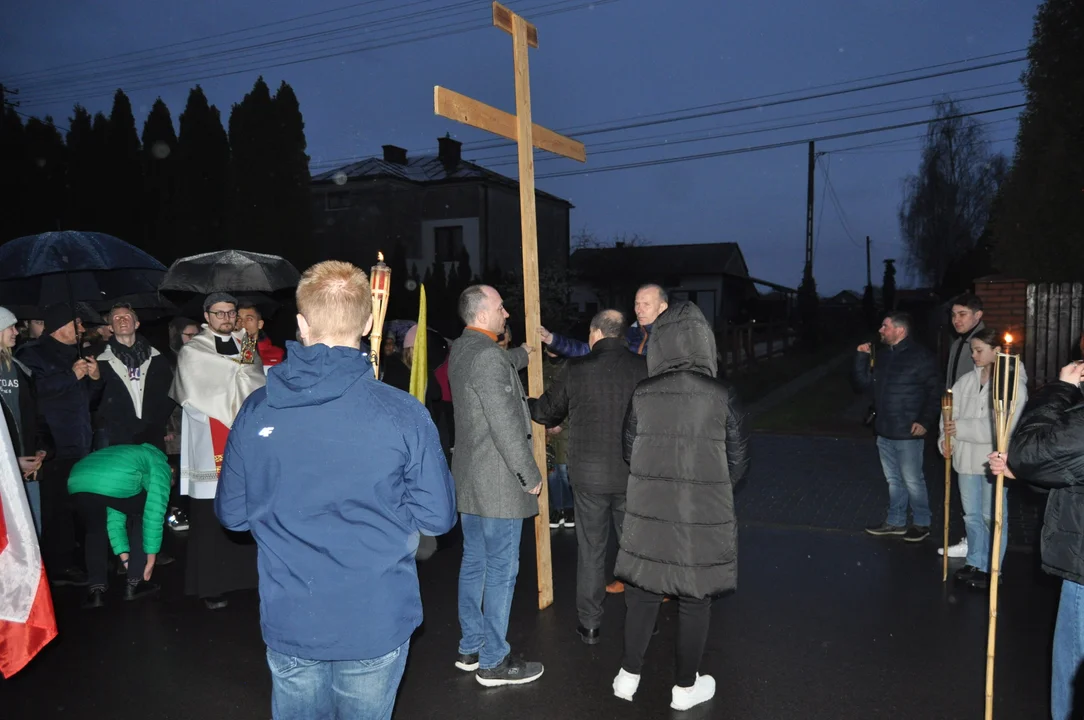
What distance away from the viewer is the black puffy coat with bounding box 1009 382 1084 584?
11.0 ft

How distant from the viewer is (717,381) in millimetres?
4016

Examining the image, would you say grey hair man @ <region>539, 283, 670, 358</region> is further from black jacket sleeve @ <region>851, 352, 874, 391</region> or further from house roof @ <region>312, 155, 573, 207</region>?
house roof @ <region>312, 155, 573, 207</region>

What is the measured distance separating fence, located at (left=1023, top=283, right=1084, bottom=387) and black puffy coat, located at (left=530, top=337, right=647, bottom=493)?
23.6 feet

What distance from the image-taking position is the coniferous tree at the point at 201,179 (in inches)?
891

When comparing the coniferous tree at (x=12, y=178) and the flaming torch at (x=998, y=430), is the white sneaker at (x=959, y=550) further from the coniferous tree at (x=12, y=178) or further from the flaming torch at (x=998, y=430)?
the coniferous tree at (x=12, y=178)

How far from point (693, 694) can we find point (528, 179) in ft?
10.6

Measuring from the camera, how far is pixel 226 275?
715 cm

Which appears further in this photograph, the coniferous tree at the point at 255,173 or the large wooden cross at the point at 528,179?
the coniferous tree at the point at 255,173

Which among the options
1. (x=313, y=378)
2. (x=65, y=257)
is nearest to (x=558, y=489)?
(x=65, y=257)

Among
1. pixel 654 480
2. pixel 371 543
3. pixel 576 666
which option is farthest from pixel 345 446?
pixel 576 666

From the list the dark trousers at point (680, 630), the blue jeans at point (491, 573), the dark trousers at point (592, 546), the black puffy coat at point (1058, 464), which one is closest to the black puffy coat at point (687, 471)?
the dark trousers at point (680, 630)

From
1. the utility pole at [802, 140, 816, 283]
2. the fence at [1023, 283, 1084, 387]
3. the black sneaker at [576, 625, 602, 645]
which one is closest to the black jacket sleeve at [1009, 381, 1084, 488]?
the black sneaker at [576, 625, 602, 645]

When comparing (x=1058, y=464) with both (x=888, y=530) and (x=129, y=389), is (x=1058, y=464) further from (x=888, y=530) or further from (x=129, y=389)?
(x=129, y=389)

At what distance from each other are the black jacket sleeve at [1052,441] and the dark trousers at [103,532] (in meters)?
5.29
